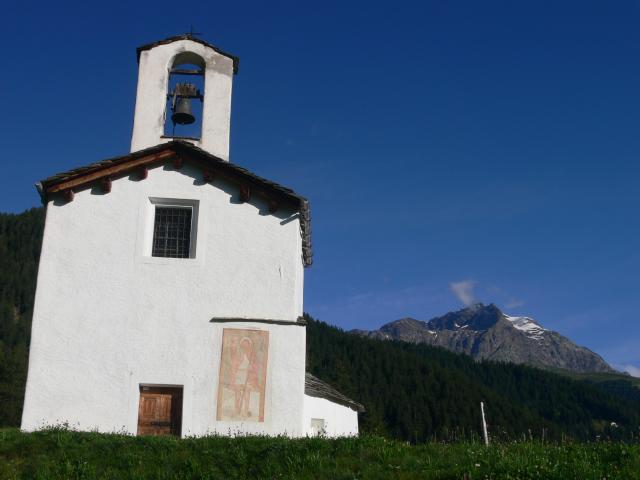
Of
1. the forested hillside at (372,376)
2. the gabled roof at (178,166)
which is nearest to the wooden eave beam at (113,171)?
the gabled roof at (178,166)

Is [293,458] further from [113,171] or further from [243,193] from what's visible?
[113,171]

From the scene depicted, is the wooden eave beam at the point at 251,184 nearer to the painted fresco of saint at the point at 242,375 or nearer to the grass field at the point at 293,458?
the painted fresco of saint at the point at 242,375

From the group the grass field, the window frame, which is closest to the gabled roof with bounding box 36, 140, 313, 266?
the window frame

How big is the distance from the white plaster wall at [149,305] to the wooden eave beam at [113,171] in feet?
0.91

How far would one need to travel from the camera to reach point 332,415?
76.9ft

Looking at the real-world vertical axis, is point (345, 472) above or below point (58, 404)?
below

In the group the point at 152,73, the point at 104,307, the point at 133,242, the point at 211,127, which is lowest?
the point at 104,307

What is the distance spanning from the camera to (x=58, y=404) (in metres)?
15.0

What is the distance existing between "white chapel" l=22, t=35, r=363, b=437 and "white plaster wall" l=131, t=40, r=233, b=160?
0.10 meters

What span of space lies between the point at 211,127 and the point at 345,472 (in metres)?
10.3

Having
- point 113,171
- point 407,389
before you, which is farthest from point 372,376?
point 113,171

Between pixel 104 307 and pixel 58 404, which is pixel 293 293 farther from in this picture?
pixel 58 404

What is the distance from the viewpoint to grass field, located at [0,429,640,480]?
32.3 ft

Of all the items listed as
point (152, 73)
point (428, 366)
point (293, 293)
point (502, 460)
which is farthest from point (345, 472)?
point (428, 366)
